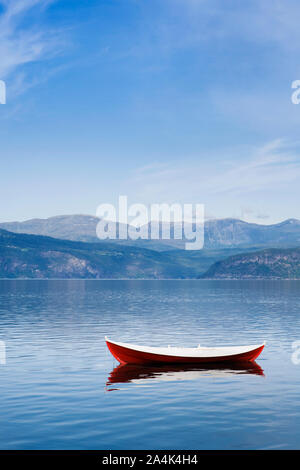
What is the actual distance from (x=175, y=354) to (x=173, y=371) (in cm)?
185

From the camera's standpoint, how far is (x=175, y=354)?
56.5 m

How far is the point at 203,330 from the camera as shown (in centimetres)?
9656

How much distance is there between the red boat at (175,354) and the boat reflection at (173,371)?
0.62 metres

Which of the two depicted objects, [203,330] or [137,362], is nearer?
[137,362]

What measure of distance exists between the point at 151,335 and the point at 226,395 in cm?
4413

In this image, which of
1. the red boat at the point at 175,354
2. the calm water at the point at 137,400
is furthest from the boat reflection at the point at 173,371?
the red boat at the point at 175,354

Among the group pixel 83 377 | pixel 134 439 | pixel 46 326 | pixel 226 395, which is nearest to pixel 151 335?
pixel 46 326

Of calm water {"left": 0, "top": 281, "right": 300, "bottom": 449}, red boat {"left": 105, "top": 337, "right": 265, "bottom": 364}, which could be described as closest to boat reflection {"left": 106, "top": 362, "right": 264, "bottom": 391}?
calm water {"left": 0, "top": 281, "right": 300, "bottom": 449}

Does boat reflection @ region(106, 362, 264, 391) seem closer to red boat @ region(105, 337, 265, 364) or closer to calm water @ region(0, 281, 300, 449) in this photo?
calm water @ region(0, 281, 300, 449)

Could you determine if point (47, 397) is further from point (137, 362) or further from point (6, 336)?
point (6, 336)

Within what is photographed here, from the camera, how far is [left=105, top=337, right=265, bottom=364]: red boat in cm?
5672

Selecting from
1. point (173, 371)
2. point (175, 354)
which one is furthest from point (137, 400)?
point (175, 354)

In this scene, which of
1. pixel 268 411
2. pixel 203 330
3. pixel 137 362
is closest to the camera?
pixel 268 411

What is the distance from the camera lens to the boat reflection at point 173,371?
2067 inches
